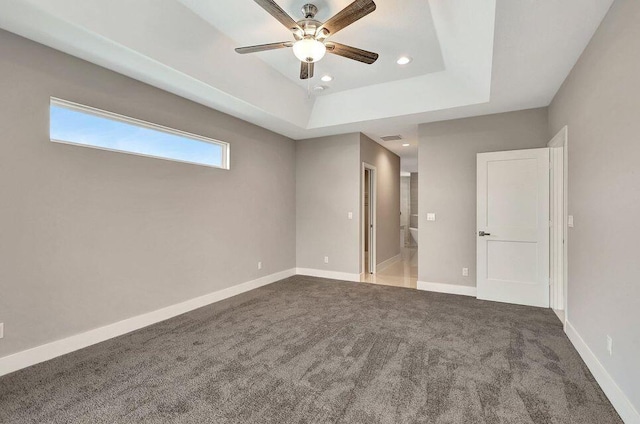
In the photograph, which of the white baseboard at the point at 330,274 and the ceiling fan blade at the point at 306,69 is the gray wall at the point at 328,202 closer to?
the white baseboard at the point at 330,274

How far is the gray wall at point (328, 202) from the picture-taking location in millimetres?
→ 5375

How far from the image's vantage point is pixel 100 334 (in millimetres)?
2900

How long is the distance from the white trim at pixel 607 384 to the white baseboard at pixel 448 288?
5.37 feet

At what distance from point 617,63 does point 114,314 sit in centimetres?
463

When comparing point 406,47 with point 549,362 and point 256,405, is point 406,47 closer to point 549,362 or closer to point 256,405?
point 549,362

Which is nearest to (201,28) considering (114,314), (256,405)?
(114,314)

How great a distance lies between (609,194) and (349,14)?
7.26 ft

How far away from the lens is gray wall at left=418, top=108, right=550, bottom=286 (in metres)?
4.26

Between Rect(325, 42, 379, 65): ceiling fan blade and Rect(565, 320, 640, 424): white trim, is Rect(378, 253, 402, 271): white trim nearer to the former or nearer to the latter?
Rect(565, 320, 640, 424): white trim

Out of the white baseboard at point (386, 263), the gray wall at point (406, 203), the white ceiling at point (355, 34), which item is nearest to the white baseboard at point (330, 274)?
the white baseboard at point (386, 263)

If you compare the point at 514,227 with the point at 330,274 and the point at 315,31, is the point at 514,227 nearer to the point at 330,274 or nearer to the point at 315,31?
the point at 330,274

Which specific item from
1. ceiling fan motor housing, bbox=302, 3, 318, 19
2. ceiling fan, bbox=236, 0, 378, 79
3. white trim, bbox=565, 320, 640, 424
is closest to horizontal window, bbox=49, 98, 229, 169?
ceiling fan, bbox=236, 0, 378, 79

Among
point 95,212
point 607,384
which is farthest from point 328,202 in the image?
point 607,384

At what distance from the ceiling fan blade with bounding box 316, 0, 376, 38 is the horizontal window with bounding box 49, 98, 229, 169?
2225 millimetres
